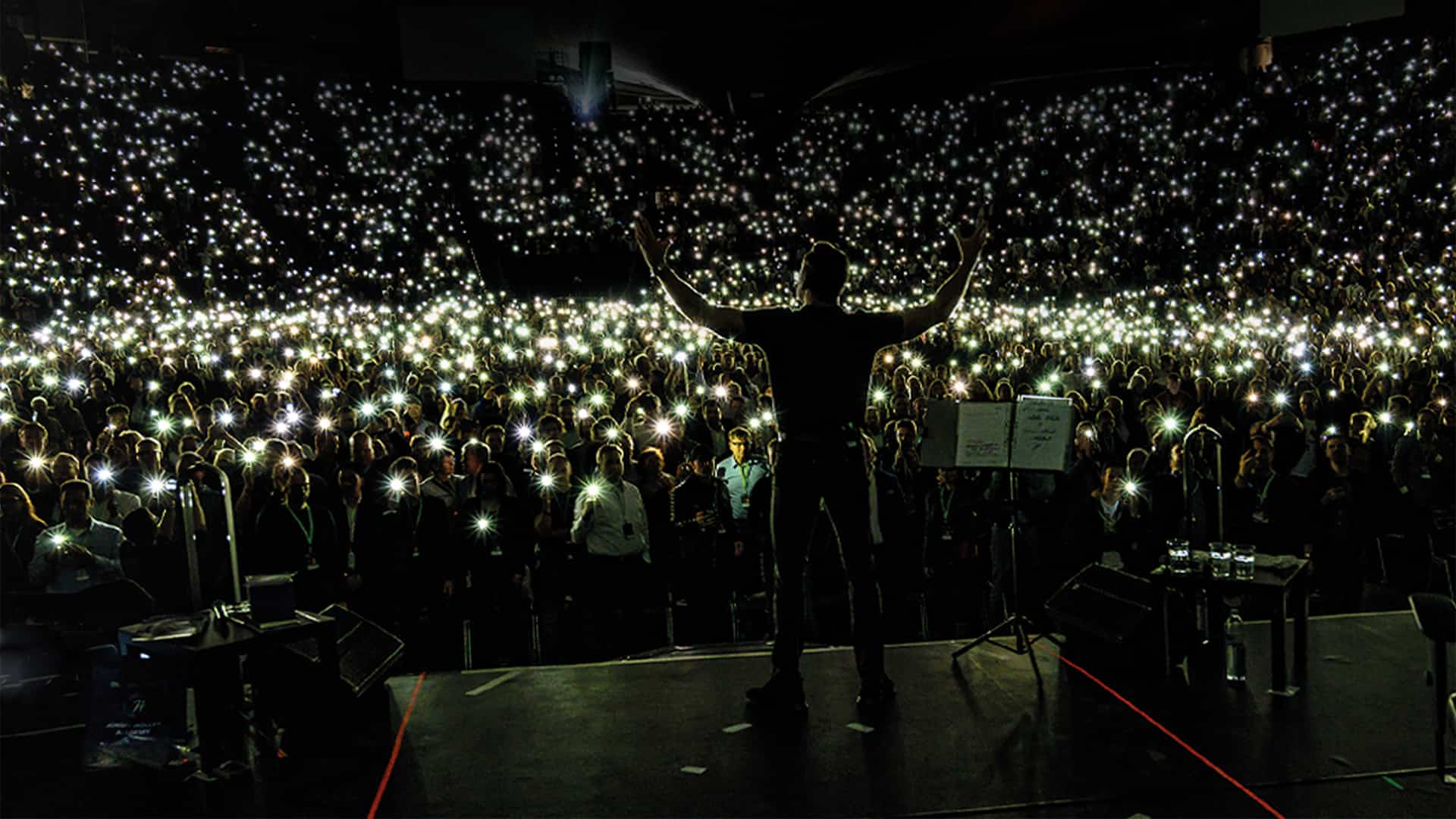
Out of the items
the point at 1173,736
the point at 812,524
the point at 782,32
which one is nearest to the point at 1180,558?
the point at 1173,736

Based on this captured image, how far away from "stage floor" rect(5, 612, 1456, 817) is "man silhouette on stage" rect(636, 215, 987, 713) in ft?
1.57

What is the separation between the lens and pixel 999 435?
5027 millimetres

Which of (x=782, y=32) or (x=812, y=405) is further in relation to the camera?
(x=782, y=32)

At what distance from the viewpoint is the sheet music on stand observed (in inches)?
196

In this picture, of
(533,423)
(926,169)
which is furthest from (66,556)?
(926,169)

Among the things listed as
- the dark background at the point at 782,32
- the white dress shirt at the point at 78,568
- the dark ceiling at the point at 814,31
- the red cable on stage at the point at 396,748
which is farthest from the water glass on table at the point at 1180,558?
the white dress shirt at the point at 78,568

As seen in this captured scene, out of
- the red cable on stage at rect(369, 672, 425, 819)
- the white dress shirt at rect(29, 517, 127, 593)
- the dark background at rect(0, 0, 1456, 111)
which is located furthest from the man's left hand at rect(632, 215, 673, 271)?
the white dress shirt at rect(29, 517, 127, 593)

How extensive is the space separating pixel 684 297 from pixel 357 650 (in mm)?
2091

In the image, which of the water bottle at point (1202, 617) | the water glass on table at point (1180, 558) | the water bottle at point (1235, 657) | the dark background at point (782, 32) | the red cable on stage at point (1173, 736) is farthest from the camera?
the dark background at point (782, 32)

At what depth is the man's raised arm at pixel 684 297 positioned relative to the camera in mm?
3947

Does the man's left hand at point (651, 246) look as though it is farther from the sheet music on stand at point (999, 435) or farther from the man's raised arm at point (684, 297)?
Result: the sheet music on stand at point (999, 435)

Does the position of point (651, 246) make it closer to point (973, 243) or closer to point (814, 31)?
point (973, 243)

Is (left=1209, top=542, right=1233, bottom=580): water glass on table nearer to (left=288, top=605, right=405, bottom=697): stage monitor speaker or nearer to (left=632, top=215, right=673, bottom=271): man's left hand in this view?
(left=632, top=215, right=673, bottom=271): man's left hand

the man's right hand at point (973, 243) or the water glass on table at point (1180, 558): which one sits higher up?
the man's right hand at point (973, 243)
